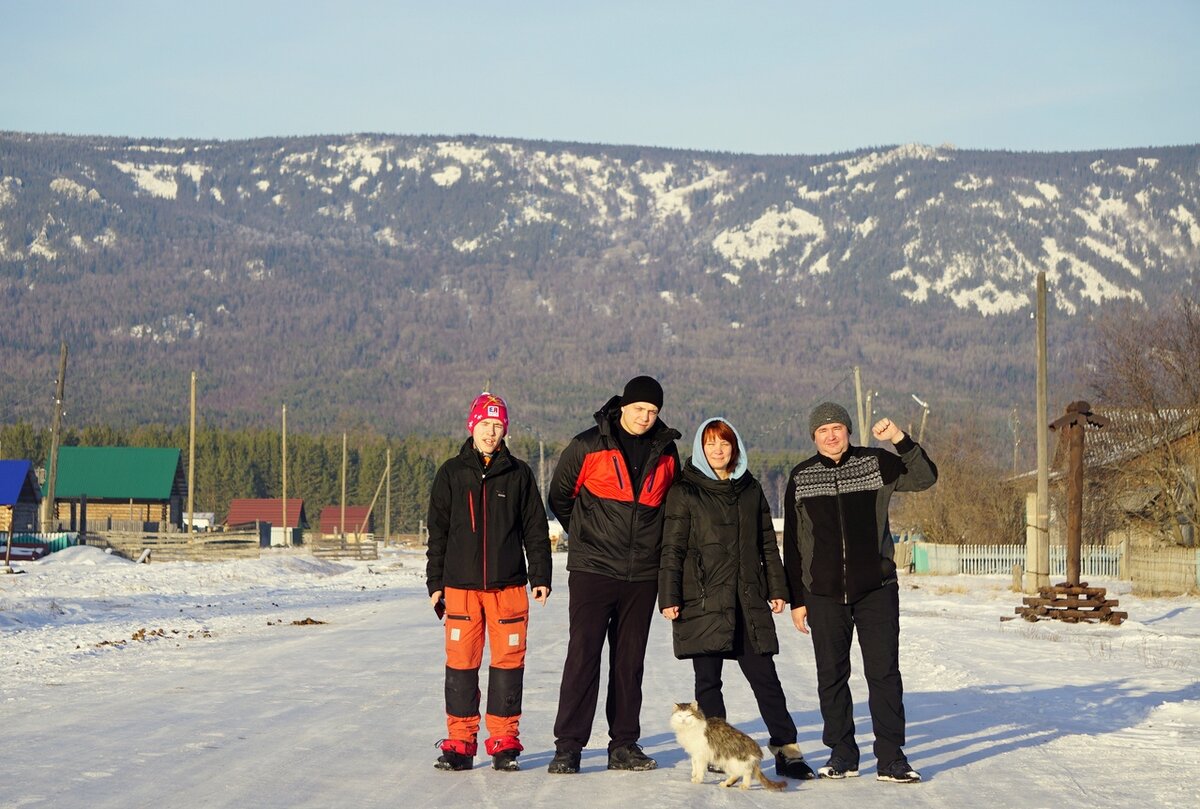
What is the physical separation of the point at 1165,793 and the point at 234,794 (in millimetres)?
4859

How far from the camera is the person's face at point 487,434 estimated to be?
378 inches

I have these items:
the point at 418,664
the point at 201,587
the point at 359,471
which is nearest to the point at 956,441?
the point at 201,587

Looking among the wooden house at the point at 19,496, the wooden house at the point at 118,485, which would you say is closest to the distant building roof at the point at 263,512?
the wooden house at the point at 118,485

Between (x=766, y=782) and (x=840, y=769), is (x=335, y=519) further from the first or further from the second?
(x=766, y=782)

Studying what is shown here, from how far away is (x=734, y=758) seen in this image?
8.78 m

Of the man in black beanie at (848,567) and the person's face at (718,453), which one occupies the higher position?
the person's face at (718,453)

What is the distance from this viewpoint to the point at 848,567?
9383 millimetres

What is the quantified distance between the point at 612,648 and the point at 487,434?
1442mm

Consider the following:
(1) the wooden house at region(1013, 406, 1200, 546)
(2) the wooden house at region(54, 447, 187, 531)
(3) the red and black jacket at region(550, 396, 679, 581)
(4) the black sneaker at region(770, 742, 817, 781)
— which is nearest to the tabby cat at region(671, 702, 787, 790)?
(4) the black sneaker at region(770, 742, 817, 781)

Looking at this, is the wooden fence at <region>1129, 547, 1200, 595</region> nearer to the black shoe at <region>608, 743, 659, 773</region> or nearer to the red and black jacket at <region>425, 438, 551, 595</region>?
the black shoe at <region>608, 743, 659, 773</region>

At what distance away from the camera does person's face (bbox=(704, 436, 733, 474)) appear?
9.28 meters

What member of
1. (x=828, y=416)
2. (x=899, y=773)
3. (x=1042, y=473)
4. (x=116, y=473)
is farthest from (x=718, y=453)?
Answer: (x=116, y=473)

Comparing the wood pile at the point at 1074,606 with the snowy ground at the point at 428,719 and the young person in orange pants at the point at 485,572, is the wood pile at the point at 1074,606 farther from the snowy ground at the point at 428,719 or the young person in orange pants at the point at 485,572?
the young person in orange pants at the point at 485,572

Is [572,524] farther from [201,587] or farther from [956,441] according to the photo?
[956,441]
